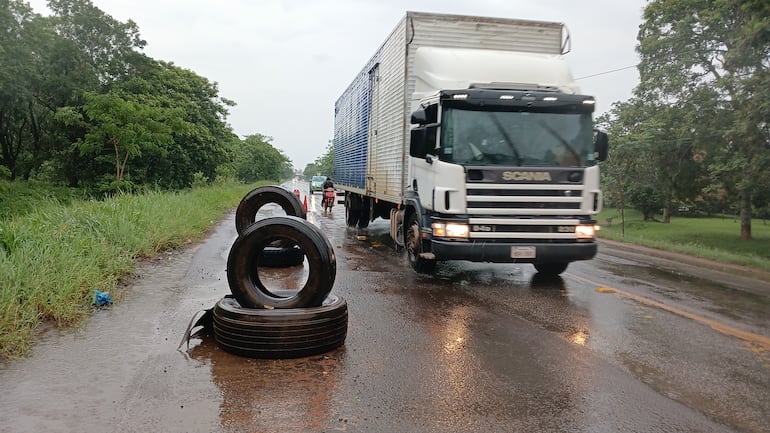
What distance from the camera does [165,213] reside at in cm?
1330

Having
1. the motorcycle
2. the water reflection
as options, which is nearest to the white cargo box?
the water reflection

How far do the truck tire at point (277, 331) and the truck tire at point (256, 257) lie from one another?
0.16 m

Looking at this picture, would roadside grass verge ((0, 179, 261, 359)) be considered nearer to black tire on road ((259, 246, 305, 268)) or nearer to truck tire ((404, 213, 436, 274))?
black tire on road ((259, 246, 305, 268))

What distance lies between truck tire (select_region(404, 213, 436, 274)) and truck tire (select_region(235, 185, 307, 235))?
207 centimetres

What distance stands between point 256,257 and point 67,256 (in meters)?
3.26

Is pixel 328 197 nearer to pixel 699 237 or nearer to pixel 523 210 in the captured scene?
pixel 523 210

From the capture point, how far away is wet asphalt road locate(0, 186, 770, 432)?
A: 348 centimetres

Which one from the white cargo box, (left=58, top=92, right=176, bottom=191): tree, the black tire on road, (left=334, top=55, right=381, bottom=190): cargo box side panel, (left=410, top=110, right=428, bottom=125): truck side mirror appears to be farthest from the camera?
(left=58, top=92, right=176, bottom=191): tree

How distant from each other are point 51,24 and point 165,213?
26137 millimetres

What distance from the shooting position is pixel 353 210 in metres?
16.4

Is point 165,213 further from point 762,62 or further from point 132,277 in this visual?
point 762,62

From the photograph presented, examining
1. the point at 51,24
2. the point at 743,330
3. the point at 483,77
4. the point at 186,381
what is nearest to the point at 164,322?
the point at 186,381

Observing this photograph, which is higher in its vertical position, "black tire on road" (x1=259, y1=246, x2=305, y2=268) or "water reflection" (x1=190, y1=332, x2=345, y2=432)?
"black tire on road" (x1=259, y1=246, x2=305, y2=268)

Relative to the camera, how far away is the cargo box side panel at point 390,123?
32.0ft
